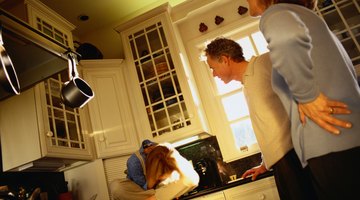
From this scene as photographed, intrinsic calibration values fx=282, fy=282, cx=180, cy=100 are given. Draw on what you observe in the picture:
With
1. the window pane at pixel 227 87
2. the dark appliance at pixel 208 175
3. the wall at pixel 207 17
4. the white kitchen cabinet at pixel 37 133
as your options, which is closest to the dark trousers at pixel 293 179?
the dark appliance at pixel 208 175

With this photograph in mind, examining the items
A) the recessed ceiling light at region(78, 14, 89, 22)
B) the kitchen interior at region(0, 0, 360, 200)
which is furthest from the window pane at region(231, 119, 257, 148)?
the recessed ceiling light at region(78, 14, 89, 22)

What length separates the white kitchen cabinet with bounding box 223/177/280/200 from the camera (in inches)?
79.4

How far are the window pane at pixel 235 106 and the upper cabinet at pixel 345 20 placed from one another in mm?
1089

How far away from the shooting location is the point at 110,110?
292 centimetres

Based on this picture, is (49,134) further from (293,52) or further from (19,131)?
(293,52)

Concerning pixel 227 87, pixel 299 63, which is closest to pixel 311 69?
pixel 299 63

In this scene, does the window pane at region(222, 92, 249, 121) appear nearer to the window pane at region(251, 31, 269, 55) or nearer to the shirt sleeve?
the window pane at region(251, 31, 269, 55)

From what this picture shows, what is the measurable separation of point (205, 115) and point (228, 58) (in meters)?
1.36

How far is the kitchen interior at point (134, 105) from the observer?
2.19 meters

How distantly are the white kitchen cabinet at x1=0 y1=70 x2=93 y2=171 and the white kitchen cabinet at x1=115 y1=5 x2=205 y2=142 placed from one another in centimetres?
75

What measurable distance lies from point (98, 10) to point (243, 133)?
7.36ft

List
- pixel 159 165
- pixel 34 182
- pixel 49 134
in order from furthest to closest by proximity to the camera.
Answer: pixel 34 182 < pixel 49 134 < pixel 159 165

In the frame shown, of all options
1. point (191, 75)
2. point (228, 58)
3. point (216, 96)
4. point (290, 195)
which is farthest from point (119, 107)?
point (290, 195)

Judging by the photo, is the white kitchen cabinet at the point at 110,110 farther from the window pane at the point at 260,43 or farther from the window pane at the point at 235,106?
the window pane at the point at 260,43
